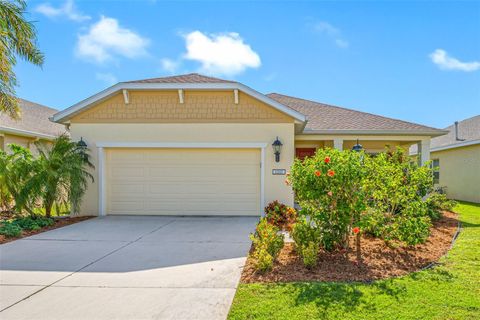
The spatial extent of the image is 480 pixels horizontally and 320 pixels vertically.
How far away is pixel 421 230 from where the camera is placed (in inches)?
208

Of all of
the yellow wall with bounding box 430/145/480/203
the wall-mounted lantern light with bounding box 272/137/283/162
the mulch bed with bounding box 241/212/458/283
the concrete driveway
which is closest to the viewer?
the concrete driveway

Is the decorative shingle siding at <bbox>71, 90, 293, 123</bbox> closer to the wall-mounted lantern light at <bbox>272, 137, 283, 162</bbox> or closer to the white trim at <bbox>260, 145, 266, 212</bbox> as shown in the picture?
the wall-mounted lantern light at <bbox>272, 137, 283, 162</bbox>

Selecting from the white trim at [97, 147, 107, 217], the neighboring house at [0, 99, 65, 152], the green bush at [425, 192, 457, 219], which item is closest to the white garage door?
the white trim at [97, 147, 107, 217]

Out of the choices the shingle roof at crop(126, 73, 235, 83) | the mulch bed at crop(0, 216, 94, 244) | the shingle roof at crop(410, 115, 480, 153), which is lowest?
the mulch bed at crop(0, 216, 94, 244)

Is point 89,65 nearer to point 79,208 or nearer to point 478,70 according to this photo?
point 79,208

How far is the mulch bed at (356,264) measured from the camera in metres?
4.48

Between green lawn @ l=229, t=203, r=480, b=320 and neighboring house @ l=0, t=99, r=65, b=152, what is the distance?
10.6 meters

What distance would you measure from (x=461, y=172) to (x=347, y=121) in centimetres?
800

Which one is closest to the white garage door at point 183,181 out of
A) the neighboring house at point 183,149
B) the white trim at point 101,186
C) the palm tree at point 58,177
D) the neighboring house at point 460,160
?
the neighboring house at point 183,149

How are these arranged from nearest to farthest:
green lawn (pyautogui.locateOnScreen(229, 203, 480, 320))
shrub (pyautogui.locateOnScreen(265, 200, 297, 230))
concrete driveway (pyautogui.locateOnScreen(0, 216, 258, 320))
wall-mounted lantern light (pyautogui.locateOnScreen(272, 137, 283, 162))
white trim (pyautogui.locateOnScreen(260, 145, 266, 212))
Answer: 1. green lawn (pyautogui.locateOnScreen(229, 203, 480, 320))
2. concrete driveway (pyautogui.locateOnScreen(0, 216, 258, 320))
3. shrub (pyautogui.locateOnScreen(265, 200, 297, 230))
4. wall-mounted lantern light (pyautogui.locateOnScreen(272, 137, 283, 162))
5. white trim (pyautogui.locateOnScreen(260, 145, 266, 212))

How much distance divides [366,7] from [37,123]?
15.9m

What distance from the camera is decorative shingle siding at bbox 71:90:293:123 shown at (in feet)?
32.9

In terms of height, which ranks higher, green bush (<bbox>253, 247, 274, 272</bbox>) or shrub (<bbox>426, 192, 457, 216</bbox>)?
shrub (<bbox>426, 192, 457, 216</bbox>)

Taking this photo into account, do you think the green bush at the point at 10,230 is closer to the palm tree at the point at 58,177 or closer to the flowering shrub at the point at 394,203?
the palm tree at the point at 58,177
